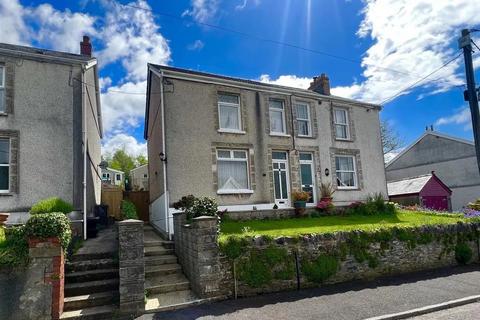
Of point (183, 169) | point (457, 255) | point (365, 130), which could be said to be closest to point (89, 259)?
point (183, 169)

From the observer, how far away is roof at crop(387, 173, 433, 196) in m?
22.2

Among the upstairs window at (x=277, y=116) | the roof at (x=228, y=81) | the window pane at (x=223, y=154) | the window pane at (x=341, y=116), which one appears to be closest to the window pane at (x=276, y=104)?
the upstairs window at (x=277, y=116)

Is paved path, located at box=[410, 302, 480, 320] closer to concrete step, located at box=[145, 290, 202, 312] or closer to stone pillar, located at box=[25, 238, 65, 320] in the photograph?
concrete step, located at box=[145, 290, 202, 312]

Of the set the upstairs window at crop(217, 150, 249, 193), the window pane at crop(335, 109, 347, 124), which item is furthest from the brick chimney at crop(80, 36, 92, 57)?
the window pane at crop(335, 109, 347, 124)

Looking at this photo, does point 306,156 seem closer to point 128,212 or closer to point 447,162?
point 128,212

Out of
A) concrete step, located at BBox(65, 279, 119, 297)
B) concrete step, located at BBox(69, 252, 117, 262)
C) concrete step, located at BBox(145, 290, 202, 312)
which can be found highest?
concrete step, located at BBox(69, 252, 117, 262)

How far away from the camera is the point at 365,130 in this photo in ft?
58.9

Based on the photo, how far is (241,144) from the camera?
13805mm

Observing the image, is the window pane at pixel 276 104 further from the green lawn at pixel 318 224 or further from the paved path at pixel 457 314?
the paved path at pixel 457 314

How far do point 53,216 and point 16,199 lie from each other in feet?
14.3

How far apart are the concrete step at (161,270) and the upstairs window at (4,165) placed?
17.6ft

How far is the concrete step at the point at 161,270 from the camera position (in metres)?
8.34

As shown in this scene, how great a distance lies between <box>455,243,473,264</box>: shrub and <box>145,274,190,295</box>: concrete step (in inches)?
367

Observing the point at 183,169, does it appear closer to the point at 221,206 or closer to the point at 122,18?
the point at 221,206
